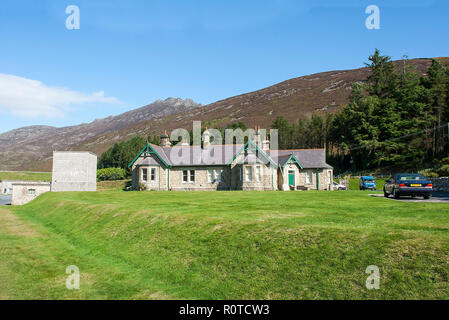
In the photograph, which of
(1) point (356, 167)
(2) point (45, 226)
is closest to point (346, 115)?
(1) point (356, 167)

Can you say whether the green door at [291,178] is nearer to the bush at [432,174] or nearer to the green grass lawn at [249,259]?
the bush at [432,174]

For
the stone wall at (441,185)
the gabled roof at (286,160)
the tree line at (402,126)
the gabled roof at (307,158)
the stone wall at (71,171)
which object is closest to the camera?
the stone wall at (441,185)

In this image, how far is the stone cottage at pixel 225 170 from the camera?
38.5 meters

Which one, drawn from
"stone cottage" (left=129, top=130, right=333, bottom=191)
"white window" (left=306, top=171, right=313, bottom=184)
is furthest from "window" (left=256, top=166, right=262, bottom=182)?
"white window" (left=306, top=171, right=313, bottom=184)

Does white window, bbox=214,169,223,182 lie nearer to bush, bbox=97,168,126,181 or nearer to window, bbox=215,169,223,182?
window, bbox=215,169,223,182

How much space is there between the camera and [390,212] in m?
14.2

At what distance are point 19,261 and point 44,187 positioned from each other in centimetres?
3269

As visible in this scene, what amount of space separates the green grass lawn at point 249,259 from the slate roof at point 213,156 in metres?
26.3

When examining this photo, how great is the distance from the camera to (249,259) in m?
9.76

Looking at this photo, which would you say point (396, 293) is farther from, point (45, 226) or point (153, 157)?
point (153, 157)

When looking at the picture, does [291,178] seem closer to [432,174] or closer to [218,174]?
[218,174]

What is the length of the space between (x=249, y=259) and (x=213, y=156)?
3251 centimetres

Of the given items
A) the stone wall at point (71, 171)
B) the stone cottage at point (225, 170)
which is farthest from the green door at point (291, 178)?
the stone wall at point (71, 171)

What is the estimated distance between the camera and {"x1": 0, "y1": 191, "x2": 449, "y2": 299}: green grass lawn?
8031 mm
